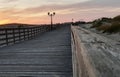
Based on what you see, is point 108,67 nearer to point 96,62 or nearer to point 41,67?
point 96,62

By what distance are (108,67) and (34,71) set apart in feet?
24.6

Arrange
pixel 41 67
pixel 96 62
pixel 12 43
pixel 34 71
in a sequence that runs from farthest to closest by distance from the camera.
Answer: pixel 12 43 → pixel 41 67 → pixel 34 71 → pixel 96 62

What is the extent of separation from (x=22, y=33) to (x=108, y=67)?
2356 cm

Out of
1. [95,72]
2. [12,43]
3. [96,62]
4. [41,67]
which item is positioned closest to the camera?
[95,72]

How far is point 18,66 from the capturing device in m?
9.83

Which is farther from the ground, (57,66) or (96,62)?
(96,62)

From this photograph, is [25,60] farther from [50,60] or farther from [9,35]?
[9,35]

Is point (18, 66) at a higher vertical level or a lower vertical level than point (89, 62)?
lower

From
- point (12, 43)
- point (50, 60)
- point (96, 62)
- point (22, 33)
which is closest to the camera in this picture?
point (96, 62)

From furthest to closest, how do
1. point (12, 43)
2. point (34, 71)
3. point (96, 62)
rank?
point (12, 43) < point (34, 71) < point (96, 62)

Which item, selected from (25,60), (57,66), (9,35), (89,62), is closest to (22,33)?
(9,35)

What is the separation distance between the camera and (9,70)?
916 cm

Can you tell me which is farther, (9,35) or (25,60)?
(9,35)

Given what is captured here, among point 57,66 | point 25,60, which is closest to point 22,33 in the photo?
point 25,60
